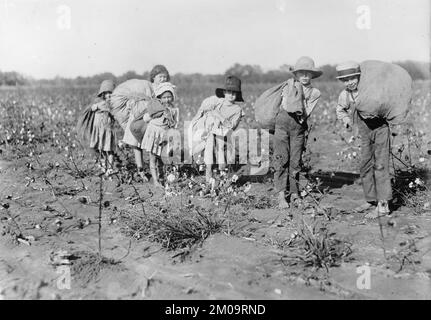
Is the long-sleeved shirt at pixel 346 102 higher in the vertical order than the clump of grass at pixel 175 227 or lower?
higher

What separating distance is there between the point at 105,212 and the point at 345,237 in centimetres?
258

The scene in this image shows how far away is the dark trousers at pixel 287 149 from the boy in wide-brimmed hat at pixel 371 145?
1.62ft

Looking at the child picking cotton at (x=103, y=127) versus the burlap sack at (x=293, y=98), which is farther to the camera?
the child picking cotton at (x=103, y=127)

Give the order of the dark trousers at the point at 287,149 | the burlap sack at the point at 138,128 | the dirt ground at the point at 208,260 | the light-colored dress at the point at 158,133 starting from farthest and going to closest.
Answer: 1. the burlap sack at the point at 138,128
2. the light-colored dress at the point at 158,133
3. the dark trousers at the point at 287,149
4. the dirt ground at the point at 208,260

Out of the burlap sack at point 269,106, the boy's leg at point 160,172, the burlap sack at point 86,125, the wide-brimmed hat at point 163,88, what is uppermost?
the wide-brimmed hat at point 163,88

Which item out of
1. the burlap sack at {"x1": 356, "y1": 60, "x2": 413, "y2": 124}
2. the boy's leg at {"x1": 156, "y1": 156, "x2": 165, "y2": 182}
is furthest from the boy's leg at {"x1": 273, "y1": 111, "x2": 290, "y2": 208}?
the boy's leg at {"x1": 156, "y1": 156, "x2": 165, "y2": 182}

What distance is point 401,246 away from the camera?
421 centimetres

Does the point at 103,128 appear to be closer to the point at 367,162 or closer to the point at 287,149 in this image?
the point at 287,149

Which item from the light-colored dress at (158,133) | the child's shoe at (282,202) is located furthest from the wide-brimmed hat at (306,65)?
the light-colored dress at (158,133)

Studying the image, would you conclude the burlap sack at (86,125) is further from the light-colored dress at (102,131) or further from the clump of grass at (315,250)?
the clump of grass at (315,250)

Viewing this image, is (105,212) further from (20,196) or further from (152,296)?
(152,296)

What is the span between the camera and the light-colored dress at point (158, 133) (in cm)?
622

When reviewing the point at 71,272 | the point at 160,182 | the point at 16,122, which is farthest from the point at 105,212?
the point at 16,122

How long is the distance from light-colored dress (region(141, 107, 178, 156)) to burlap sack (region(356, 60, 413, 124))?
2.44 metres
